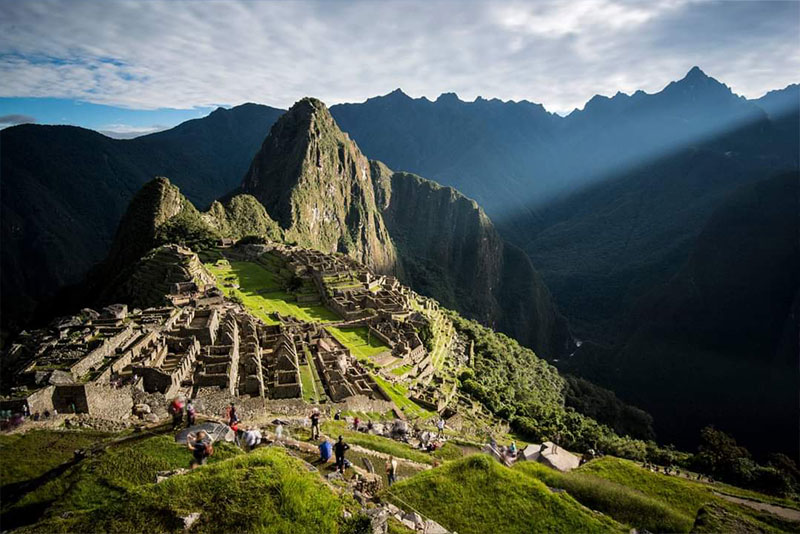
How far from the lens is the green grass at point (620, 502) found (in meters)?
9.45

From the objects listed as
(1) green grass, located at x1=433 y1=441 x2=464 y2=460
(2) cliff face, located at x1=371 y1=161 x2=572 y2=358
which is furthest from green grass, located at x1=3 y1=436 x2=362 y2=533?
(2) cliff face, located at x1=371 y1=161 x2=572 y2=358

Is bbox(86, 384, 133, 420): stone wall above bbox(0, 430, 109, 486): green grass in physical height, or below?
below

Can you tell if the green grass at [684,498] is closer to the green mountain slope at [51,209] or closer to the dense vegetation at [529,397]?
the dense vegetation at [529,397]

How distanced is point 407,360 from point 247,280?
25807mm

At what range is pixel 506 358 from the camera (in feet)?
206

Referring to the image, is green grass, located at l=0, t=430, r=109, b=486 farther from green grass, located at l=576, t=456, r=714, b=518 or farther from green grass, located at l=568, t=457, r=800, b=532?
green grass, located at l=576, t=456, r=714, b=518

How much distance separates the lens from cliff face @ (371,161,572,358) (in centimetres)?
13738

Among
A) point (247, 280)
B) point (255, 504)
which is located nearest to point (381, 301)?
point (247, 280)

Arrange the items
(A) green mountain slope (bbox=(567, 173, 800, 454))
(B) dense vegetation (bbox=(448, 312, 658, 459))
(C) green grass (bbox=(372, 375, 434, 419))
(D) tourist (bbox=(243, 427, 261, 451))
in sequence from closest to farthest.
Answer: (D) tourist (bbox=(243, 427, 261, 451))
(C) green grass (bbox=(372, 375, 434, 419))
(B) dense vegetation (bbox=(448, 312, 658, 459))
(A) green mountain slope (bbox=(567, 173, 800, 454))

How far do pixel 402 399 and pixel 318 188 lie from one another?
12513 centimetres

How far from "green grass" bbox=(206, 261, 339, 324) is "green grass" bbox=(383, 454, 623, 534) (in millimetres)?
29298

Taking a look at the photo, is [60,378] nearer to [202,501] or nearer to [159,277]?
[202,501]

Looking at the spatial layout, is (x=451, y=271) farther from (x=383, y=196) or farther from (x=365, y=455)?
(x=365, y=455)

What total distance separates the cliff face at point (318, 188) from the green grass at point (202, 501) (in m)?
118
